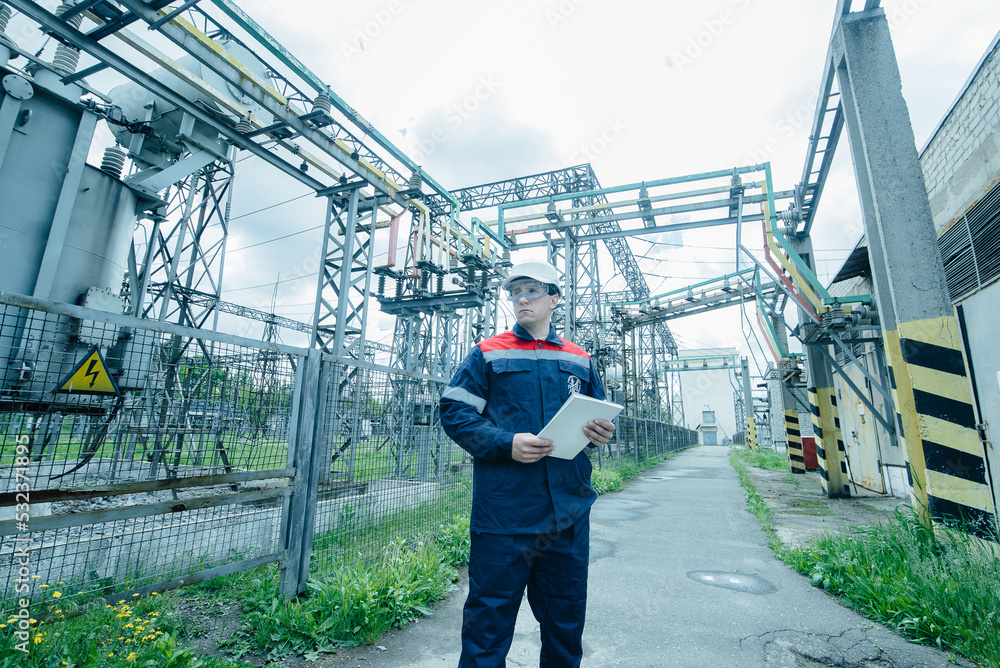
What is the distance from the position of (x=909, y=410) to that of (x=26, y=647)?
19.0 ft

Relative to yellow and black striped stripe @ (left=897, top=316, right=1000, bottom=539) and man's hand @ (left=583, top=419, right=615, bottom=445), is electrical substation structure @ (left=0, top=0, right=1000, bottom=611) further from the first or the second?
man's hand @ (left=583, top=419, right=615, bottom=445)

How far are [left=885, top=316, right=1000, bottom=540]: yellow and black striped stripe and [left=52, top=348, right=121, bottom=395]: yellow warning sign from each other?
5524mm

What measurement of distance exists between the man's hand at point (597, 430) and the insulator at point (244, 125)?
821cm

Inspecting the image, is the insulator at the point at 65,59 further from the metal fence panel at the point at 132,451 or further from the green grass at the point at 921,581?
the green grass at the point at 921,581

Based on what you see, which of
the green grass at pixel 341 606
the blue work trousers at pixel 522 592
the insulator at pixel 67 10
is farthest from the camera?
the insulator at pixel 67 10

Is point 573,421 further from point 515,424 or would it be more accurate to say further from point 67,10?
point 67,10

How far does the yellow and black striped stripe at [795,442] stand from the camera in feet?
44.0

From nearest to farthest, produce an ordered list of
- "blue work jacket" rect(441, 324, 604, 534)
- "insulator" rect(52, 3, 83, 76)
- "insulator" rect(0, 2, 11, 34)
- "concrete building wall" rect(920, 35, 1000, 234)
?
"blue work jacket" rect(441, 324, 604, 534), "concrete building wall" rect(920, 35, 1000, 234), "insulator" rect(0, 2, 11, 34), "insulator" rect(52, 3, 83, 76)

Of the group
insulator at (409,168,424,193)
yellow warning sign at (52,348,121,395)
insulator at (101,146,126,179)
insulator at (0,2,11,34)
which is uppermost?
insulator at (409,168,424,193)

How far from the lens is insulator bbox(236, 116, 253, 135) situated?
751 centimetres

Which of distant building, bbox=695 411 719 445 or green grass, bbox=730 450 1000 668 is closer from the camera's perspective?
green grass, bbox=730 450 1000 668

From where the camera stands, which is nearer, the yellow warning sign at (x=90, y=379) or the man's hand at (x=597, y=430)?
the man's hand at (x=597, y=430)

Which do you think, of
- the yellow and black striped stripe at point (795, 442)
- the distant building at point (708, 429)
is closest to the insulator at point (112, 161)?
the yellow and black striped stripe at point (795, 442)

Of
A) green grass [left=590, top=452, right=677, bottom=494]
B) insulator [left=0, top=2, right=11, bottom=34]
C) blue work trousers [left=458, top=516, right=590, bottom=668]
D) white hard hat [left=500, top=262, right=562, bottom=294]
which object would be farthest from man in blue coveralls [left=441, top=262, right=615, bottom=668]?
insulator [left=0, top=2, right=11, bottom=34]
